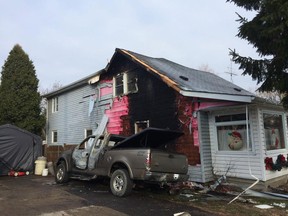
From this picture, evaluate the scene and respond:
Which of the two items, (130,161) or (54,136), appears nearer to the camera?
(130,161)

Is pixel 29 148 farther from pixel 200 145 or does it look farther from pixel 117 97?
pixel 200 145

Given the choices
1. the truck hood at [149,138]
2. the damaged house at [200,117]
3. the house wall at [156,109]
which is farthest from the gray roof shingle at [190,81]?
the truck hood at [149,138]

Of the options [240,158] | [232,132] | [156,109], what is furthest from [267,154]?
[156,109]

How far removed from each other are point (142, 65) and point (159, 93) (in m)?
1.63

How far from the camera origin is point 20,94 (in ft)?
75.6

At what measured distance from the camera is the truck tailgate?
8905mm

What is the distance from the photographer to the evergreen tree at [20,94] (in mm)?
22547

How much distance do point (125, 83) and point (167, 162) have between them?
770 cm

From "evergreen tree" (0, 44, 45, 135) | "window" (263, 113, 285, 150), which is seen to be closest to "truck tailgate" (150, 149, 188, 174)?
"window" (263, 113, 285, 150)

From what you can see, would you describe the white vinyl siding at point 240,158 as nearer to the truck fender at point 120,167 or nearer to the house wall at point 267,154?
the house wall at point 267,154

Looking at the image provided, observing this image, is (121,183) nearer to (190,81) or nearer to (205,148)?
(205,148)

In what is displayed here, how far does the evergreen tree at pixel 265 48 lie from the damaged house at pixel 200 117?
1.23 m

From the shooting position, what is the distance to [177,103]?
516 inches

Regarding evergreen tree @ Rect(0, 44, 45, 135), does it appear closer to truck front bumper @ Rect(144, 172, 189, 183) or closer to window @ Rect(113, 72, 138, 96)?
window @ Rect(113, 72, 138, 96)
